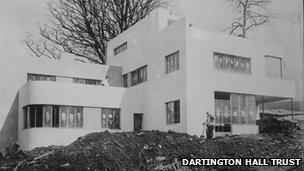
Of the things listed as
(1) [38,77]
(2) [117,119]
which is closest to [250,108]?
(2) [117,119]

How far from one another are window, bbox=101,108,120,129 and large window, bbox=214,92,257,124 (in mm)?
5870

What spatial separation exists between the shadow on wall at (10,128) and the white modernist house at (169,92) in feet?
2.27

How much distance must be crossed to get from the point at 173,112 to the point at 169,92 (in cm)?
110

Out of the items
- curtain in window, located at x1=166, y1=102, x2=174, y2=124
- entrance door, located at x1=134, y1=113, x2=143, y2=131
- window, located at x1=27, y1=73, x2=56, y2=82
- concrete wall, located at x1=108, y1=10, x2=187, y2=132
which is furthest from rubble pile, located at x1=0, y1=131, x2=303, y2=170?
window, located at x1=27, y1=73, x2=56, y2=82

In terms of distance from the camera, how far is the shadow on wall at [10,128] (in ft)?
86.2

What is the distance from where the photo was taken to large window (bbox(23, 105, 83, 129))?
2398 cm

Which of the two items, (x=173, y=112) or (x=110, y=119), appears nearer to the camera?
(x=173, y=112)

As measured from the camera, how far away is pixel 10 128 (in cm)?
2662

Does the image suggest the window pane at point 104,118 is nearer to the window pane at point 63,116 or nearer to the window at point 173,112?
the window pane at point 63,116

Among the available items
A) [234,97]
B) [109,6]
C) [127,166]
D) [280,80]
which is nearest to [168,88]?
[234,97]

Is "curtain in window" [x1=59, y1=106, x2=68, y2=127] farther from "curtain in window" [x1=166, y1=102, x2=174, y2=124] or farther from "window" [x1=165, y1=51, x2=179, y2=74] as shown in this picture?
"window" [x1=165, y1=51, x2=179, y2=74]

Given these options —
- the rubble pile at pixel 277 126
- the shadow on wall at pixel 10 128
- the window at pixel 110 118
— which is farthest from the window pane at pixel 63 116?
the rubble pile at pixel 277 126

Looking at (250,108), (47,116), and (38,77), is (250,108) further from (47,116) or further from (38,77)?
(38,77)

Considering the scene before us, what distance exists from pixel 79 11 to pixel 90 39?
2747mm
